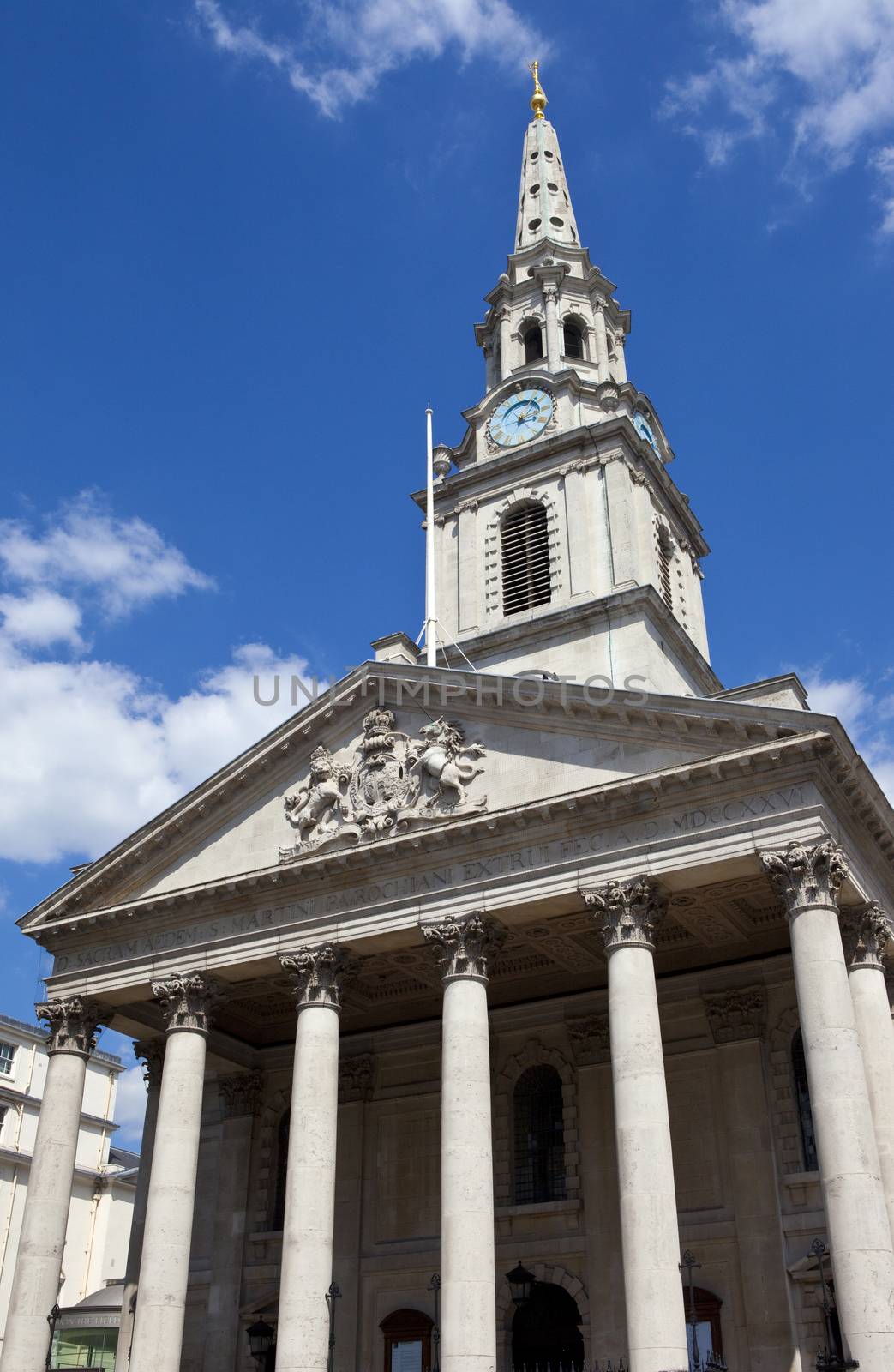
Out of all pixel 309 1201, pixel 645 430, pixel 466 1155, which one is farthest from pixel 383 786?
pixel 645 430

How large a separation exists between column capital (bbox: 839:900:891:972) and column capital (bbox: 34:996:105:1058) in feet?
53.7

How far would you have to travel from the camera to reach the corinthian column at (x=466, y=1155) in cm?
2198

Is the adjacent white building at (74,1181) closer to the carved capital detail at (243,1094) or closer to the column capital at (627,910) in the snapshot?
the carved capital detail at (243,1094)

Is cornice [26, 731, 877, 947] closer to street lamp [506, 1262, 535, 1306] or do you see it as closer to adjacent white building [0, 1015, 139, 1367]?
street lamp [506, 1262, 535, 1306]

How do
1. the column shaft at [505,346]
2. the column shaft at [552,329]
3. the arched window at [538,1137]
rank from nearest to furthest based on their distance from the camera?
the arched window at [538,1137] → the column shaft at [552,329] → the column shaft at [505,346]

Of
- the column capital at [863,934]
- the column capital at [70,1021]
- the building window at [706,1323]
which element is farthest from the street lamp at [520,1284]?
the column capital at [70,1021]

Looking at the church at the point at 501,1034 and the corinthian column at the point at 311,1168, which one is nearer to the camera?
the church at the point at 501,1034

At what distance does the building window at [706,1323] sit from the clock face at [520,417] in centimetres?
2658

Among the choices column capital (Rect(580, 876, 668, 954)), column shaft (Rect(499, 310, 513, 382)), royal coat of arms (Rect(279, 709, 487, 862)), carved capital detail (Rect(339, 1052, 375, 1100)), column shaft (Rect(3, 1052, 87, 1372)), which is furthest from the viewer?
column shaft (Rect(499, 310, 513, 382))

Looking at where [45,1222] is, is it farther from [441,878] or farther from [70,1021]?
[441,878]

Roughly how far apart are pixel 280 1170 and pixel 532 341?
29.1m

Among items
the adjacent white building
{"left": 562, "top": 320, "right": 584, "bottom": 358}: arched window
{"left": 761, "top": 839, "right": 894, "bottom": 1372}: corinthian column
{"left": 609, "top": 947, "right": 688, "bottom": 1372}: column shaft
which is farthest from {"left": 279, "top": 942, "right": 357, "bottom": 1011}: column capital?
the adjacent white building

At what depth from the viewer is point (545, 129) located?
54250 mm

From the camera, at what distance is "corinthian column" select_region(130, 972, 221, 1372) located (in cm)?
2497
